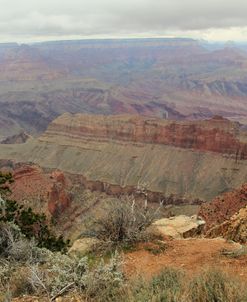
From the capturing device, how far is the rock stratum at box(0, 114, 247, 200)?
64938 mm

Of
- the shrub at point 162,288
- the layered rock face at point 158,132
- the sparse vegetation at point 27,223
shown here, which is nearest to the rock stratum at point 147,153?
the layered rock face at point 158,132

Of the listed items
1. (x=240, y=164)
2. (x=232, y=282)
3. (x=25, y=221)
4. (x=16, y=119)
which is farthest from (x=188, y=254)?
(x=16, y=119)

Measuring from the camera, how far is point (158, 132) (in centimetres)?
7569

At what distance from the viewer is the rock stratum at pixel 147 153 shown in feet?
213

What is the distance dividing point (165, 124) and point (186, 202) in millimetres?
18523

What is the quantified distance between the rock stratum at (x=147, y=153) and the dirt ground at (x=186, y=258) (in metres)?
47.6

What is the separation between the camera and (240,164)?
210ft

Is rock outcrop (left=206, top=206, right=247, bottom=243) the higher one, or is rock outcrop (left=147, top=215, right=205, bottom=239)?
rock outcrop (left=206, top=206, right=247, bottom=243)

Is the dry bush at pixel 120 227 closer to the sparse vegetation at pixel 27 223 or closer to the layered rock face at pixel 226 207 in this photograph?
the sparse vegetation at pixel 27 223

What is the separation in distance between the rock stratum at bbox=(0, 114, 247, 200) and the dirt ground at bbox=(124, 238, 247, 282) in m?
47.6

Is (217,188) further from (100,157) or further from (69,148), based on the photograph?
(69,148)

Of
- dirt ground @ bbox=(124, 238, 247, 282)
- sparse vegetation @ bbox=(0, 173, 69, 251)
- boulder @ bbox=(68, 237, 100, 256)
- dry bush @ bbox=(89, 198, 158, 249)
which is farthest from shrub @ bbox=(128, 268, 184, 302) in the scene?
sparse vegetation @ bbox=(0, 173, 69, 251)

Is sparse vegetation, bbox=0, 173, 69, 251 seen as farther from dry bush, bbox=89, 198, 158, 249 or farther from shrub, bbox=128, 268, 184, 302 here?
shrub, bbox=128, 268, 184, 302

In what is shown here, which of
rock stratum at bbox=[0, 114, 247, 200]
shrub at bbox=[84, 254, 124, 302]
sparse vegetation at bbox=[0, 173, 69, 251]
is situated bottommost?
rock stratum at bbox=[0, 114, 247, 200]
